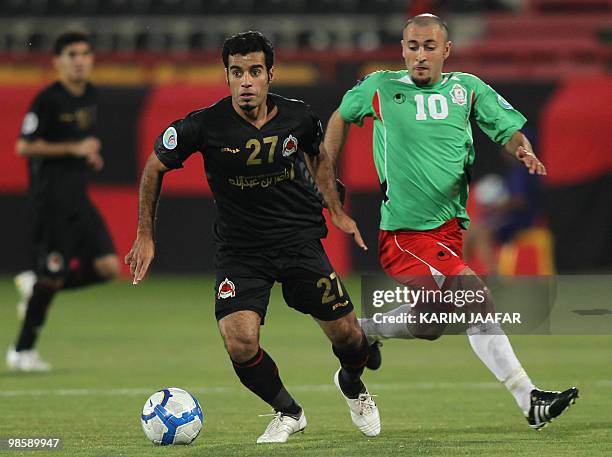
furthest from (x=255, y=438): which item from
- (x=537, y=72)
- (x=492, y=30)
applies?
(x=492, y=30)

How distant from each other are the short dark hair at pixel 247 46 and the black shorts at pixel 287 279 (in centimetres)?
93

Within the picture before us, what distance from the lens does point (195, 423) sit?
20.9 feet

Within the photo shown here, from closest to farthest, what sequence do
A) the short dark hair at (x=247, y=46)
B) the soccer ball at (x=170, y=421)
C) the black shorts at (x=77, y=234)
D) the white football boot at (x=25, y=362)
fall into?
the short dark hair at (x=247, y=46) → the soccer ball at (x=170, y=421) → the white football boot at (x=25, y=362) → the black shorts at (x=77, y=234)

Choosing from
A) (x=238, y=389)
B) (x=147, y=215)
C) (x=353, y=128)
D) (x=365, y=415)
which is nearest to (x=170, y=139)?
(x=147, y=215)

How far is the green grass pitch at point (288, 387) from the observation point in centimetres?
632

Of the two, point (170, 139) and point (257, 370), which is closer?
point (170, 139)

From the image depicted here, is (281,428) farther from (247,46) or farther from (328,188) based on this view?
(247,46)

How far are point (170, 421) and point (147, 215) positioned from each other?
3.29ft

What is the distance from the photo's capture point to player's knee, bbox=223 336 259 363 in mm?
6254

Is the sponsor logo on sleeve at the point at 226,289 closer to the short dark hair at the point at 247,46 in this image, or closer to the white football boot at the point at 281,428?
the white football boot at the point at 281,428

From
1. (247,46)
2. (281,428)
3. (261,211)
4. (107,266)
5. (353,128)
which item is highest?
(247,46)

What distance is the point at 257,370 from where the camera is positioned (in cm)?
636

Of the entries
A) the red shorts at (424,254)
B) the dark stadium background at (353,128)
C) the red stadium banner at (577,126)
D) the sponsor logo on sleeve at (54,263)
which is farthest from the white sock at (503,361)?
the red stadium banner at (577,126)

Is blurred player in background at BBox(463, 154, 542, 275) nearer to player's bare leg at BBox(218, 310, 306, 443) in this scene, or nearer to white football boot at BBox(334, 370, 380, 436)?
white football boot at BBox(334, 370, 380, 436)
